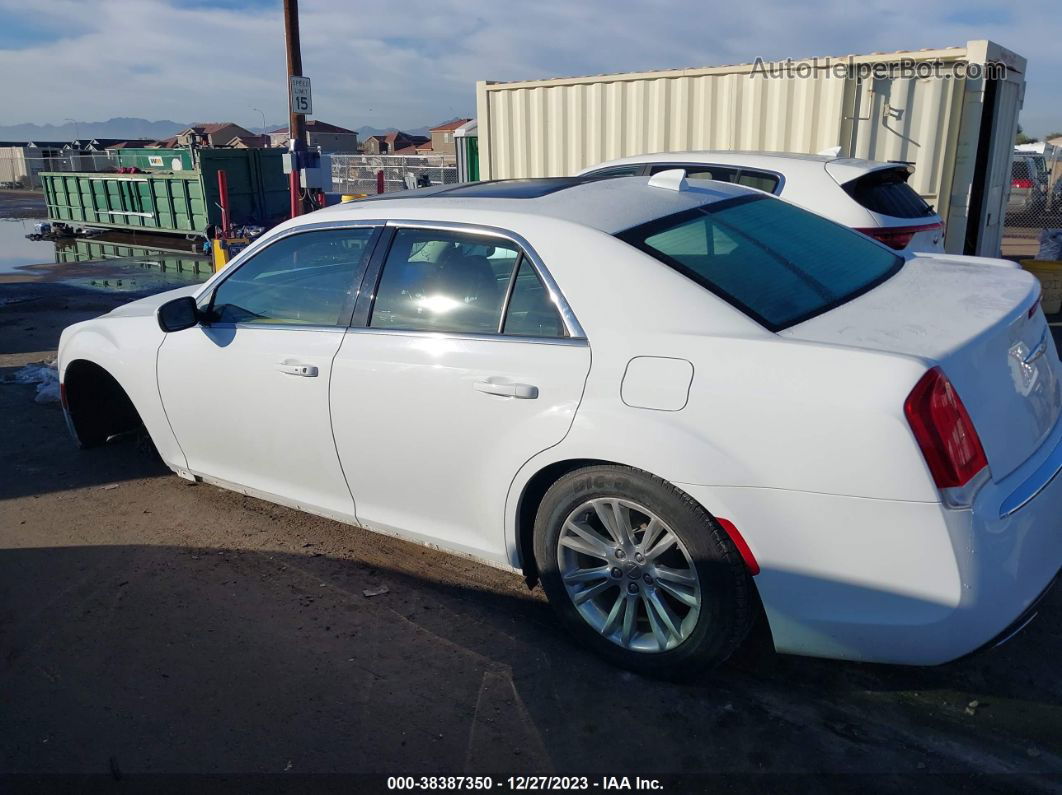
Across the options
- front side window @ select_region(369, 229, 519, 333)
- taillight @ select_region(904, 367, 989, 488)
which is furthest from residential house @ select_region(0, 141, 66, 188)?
taillight @ select_region(904, 367, 989, 488)

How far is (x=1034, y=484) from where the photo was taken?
2.56 m

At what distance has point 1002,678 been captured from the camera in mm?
2973

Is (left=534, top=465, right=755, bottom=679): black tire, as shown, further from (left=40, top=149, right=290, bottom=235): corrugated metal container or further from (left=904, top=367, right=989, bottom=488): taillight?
(left=40, top=149, right=290, bottom=235): corrugated metal container

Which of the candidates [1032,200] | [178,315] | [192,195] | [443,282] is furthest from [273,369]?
[1032,200]

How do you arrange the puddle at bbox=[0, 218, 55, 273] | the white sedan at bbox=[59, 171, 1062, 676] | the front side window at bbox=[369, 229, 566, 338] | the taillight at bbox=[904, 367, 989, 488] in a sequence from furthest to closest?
the puddle at bbox=[0, 218, 55, 273], the front side window at bbox=[369, 229, 566, 338], the white sedan at bbox=[59, 171, 1062, 676], the taillight at bbox=[904, 367, 989, 488]

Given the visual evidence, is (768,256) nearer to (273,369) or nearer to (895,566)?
(895,566)

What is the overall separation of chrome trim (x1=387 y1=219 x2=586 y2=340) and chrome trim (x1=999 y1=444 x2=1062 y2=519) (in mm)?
1356

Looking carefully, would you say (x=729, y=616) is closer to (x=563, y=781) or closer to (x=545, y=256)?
(x=563, y=781)

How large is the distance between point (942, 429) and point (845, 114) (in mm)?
7408

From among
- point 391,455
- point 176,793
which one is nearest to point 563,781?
point 176,793

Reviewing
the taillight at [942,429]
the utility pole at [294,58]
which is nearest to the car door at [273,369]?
the taillight at [942,429]

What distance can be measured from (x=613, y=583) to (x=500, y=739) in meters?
0.64

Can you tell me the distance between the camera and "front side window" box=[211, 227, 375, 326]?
3654 millimetres

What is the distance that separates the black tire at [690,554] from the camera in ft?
8.82
